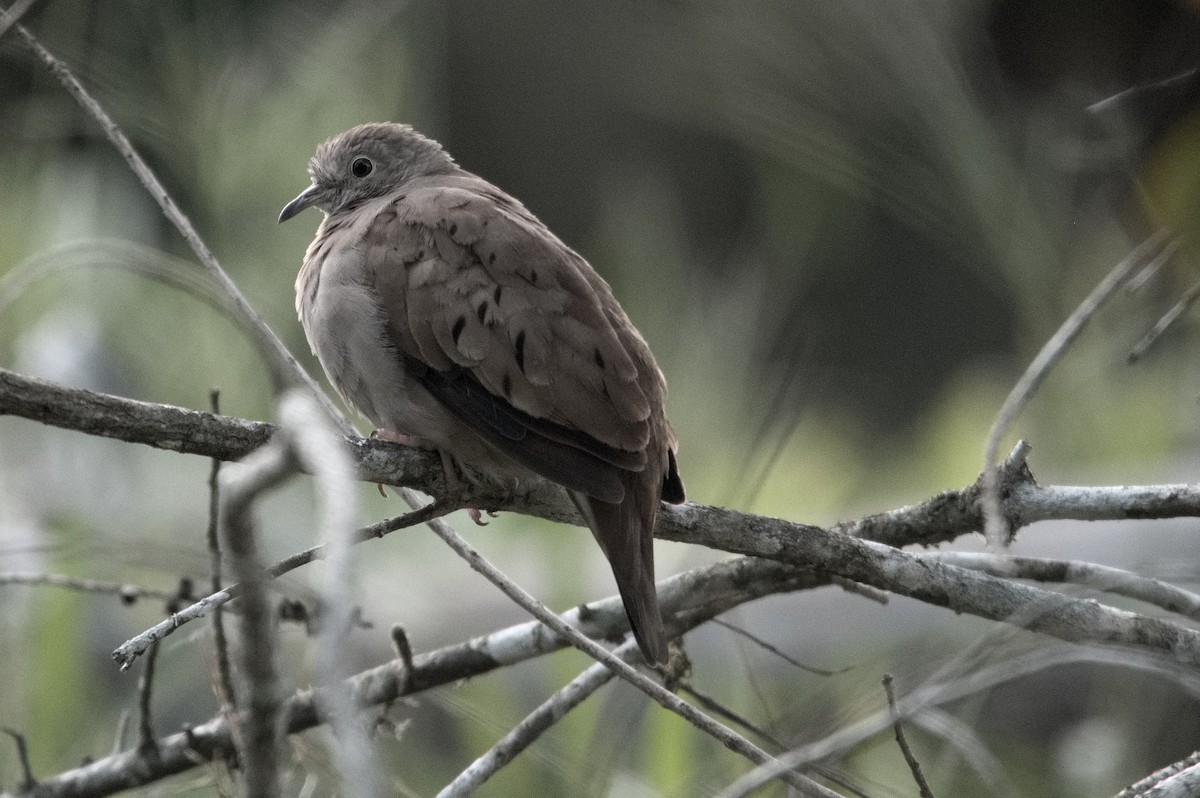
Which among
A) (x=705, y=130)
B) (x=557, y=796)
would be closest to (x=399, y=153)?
(x=557, y=796)

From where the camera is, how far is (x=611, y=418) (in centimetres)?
264

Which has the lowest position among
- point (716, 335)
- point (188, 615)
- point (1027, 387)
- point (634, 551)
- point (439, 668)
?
point (188, 615)

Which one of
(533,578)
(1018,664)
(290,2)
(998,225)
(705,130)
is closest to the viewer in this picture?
(1018,664)

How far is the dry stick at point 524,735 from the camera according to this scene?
7.43ft

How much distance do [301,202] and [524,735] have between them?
1.94 m

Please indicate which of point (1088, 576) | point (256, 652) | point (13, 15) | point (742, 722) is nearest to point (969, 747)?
point (742, 722)

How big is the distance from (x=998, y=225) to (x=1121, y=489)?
1009 mm

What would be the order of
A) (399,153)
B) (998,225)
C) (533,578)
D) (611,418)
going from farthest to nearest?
(533,578), (399,153), (998,225), (611,418)

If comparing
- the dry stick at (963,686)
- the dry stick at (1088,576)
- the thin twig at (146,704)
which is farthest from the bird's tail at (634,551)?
the thin twig at (146,704)

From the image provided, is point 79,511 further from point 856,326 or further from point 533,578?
point 856,326

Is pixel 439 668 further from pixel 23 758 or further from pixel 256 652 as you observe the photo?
pixel 256 652

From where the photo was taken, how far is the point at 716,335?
4.58 metres

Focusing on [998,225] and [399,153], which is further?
[399,153]

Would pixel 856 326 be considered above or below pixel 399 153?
above
